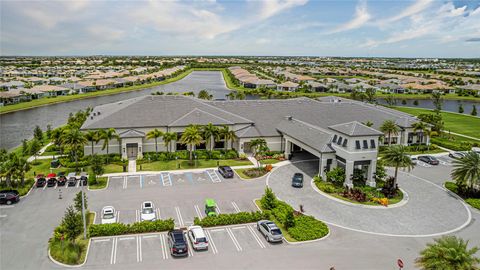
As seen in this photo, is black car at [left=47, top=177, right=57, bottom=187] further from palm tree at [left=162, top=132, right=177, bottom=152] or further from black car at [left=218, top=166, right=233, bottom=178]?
black car at [left=218, top=166, right=233, bottom=178]

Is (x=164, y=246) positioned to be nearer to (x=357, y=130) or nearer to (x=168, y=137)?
(x=168, y=137)

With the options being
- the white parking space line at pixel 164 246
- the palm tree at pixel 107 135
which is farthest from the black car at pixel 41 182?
the white parking space line at pixel 164 246

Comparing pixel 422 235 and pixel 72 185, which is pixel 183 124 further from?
pixel 422 235

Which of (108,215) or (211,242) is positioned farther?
(108,215)

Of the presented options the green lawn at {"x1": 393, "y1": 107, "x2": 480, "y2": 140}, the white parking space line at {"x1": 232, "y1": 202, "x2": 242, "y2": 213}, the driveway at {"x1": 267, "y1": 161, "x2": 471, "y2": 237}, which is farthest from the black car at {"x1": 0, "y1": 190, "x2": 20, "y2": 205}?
the green lawn at {"x1": 393, "y1": 107, "x2": 480, "y2": 140}

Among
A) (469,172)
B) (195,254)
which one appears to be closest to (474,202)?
(469,172)

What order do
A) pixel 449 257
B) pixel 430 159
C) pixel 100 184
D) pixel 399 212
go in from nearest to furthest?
pixel 449 257 < pixel 399 212 < pixel 100 184 < pixel 430 159

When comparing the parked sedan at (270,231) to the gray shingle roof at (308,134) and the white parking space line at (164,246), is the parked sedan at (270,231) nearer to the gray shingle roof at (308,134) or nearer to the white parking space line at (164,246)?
the white parking space line at (164,246)
